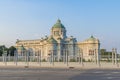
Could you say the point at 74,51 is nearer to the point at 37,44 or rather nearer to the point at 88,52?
the point at 88,52

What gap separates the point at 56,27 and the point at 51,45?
450 inches

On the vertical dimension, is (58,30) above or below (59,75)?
above

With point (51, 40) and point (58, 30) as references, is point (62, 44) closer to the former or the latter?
point (58, 30)

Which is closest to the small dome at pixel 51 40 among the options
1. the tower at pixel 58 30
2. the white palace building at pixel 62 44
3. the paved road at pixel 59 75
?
the white palace building at pixel 62 44

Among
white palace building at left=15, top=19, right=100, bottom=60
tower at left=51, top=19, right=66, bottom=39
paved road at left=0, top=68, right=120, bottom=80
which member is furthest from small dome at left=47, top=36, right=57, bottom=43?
paved road at left=0, top=68, right=120, bottom=80

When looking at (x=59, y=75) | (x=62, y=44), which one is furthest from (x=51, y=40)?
(x=59, y=75)

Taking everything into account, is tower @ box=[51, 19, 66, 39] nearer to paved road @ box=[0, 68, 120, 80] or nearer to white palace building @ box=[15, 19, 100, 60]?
white palace building @ box=[15, 19, 100, 60]

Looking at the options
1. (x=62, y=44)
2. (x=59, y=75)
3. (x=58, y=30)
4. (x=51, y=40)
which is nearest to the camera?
(x=59, y=75)

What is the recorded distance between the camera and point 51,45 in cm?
12344

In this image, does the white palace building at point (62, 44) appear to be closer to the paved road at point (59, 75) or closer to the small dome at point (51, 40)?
the small dome at point (51, 40)

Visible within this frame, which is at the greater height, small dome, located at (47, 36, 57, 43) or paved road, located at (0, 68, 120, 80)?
small dome, located at (47, 36, 57, 43)

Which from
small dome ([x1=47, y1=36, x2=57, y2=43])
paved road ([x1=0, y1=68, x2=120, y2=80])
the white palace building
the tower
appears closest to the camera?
paved road ([x1=0, y1=68, x2=120, y2=80])

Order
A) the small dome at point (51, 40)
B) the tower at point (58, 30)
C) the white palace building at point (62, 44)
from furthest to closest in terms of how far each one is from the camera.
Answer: the tower at point (58, 30), the white palace building at point (62, 44), the small dome at point (51, 40)

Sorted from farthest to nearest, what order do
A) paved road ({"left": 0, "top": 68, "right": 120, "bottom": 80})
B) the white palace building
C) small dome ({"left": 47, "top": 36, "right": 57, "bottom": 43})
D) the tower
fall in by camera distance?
the tower, the white palace building, small dome ({"left": 47, "top": 36, "right": 57, "bottom": 43}), paved road ({"left": 0, "top": 68, "right": 120, "bottom": 80})
